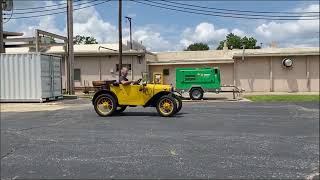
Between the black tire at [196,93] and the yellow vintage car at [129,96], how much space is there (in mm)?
13722

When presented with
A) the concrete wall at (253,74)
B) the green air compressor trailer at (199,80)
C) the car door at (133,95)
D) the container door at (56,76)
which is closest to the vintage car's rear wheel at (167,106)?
the car door at (133,95)

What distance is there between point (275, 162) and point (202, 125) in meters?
5.12

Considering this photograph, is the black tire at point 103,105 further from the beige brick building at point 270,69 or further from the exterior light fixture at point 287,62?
the exterior light fixture at point 287,62

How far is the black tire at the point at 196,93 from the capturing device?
99.8 feet

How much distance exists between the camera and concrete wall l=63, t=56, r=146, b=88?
41.1m

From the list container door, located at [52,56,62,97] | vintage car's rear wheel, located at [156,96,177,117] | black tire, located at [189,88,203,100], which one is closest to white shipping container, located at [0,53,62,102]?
container door, located at [52,56,62,97]

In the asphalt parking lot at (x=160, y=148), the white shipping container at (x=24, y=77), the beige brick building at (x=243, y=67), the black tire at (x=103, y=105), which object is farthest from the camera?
the beige brick building at (x=243, y=67)

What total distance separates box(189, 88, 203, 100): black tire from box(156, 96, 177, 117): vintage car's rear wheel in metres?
14.2

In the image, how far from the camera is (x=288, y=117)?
15.7m

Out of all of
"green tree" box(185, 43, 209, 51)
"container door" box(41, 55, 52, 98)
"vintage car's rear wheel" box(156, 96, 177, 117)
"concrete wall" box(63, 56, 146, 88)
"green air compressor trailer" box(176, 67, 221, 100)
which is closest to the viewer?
"vintage car's rear wheel" box(156, 96, 177, 117)

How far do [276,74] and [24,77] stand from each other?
→ 73.7 feet

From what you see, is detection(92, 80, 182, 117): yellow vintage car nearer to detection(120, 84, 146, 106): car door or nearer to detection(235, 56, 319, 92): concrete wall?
detection(120, 84, 146, 106): car door

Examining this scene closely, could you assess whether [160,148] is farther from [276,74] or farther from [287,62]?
[276,74]

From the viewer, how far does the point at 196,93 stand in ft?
100
